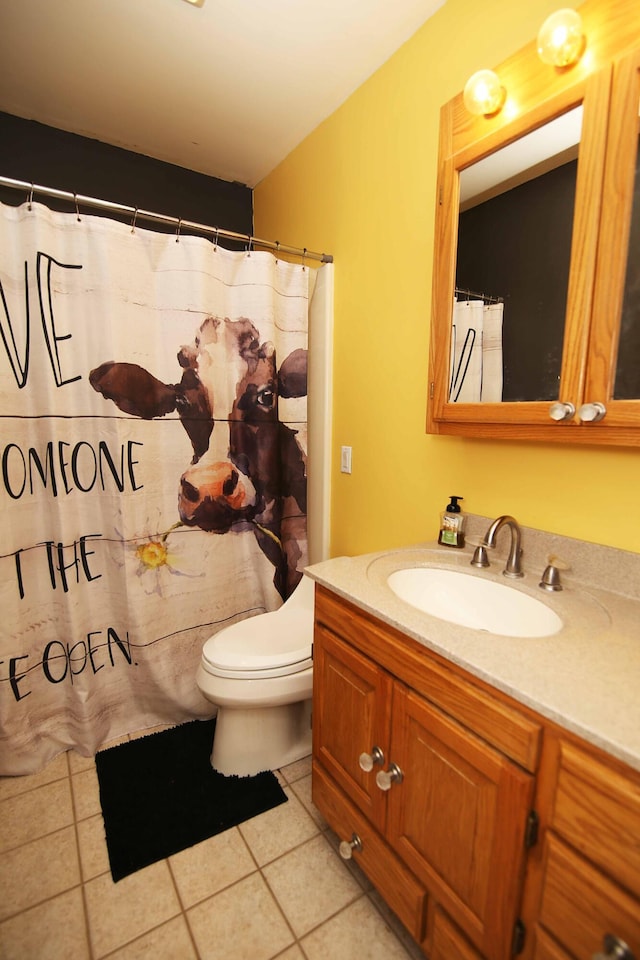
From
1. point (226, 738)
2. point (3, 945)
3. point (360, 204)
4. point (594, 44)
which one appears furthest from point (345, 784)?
point (360, 204)

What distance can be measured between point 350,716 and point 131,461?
3.77ft

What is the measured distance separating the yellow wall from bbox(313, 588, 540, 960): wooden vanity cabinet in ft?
1.81

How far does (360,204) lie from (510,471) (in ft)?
3.86

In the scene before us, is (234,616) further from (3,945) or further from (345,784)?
(3,945)

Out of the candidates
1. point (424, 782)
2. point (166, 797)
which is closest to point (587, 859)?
point (424, 782)

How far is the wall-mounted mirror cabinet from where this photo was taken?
2.93ft

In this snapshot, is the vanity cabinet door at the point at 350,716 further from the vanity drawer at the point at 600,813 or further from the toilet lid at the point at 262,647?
the vanity drawer at the point at 600,813

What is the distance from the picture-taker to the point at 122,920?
1.14 m

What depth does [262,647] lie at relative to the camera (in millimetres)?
1562

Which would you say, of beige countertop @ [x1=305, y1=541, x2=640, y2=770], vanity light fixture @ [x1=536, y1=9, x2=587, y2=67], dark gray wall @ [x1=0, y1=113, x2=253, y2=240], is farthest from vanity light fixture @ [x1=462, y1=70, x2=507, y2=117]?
dark gray wall @ [x1=0, y1=113, x2=253, y2=240]

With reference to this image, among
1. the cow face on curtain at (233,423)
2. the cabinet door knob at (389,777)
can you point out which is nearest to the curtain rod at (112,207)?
the cow face on curtain at (233,423)

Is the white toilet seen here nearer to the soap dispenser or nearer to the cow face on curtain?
the cow face on curtain

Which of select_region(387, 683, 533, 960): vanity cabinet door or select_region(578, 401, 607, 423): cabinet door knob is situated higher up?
select_region(578, 401, 607, 423): cabinet door knob

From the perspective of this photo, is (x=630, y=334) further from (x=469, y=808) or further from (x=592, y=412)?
(x=469, y=808)
